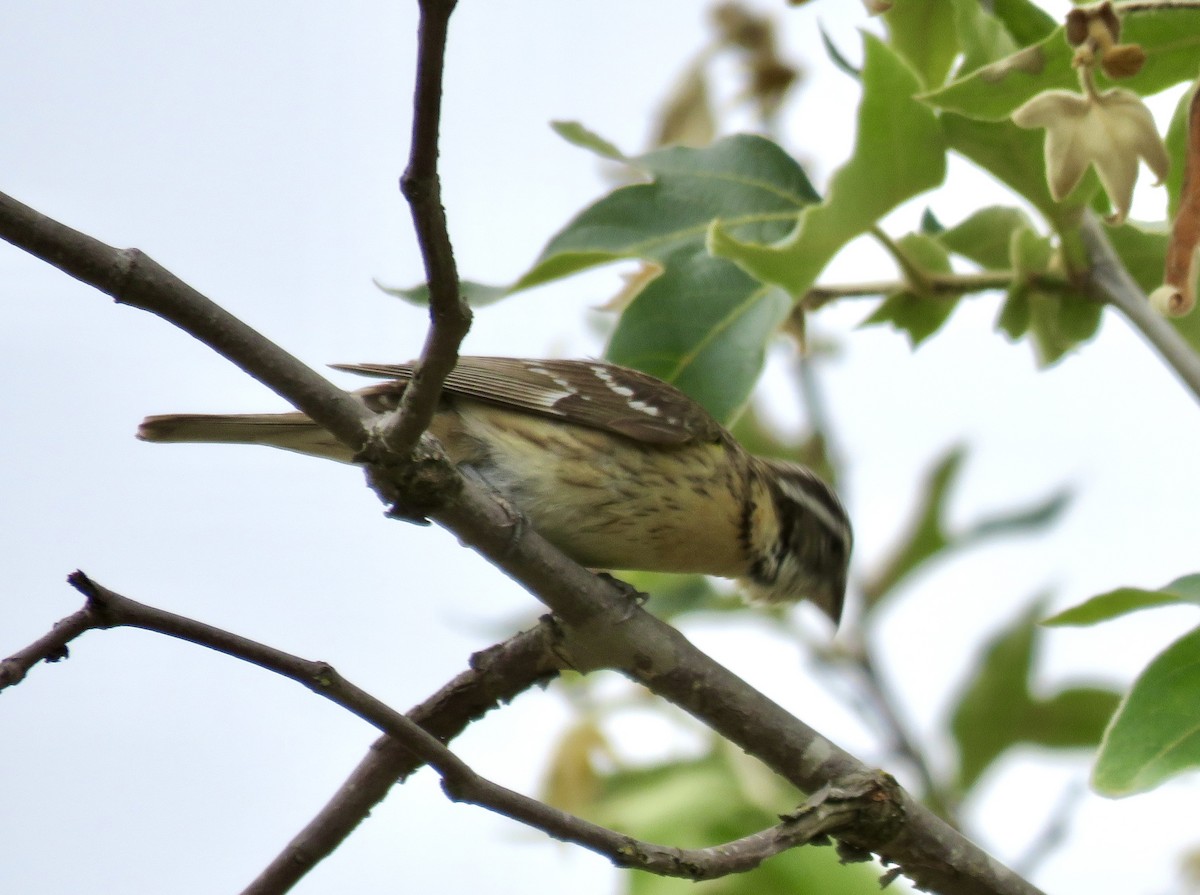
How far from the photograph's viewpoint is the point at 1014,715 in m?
5.15

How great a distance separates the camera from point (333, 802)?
2.63 m

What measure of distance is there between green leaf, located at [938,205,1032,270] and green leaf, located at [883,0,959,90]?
1.11ft

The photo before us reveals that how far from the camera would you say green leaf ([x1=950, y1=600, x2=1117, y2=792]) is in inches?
202

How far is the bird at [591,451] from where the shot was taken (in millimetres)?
3816

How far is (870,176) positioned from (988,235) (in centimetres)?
47

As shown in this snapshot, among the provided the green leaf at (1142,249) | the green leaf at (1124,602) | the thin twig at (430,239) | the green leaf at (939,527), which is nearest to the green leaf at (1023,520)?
the green leaf at (939,527)

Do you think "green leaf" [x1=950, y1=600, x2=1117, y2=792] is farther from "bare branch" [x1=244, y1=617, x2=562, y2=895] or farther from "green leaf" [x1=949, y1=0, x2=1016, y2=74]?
"bare branch" [x1=244, y1=617, x2=562, y2=895]

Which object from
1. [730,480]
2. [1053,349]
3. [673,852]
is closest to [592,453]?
[730,480]

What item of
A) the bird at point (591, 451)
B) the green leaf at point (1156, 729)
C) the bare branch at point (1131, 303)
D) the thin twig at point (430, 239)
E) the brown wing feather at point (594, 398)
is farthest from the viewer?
the brown wing feather at point (594, 398)

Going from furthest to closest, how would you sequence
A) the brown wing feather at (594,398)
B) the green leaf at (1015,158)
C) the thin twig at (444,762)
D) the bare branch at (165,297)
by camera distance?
1. the brown wing feather at (594,398)
2. the green leaf at (1015,158)
3. the thin twig at (444,762)
4. the bare branch at (165,297)

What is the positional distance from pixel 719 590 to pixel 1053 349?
2439 mm

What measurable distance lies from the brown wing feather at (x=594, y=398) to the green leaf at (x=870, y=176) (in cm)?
98

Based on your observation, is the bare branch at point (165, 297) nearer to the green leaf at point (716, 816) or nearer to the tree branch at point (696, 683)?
the tree branch at point (696, 683)

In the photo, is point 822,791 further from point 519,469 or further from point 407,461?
point 519,469
